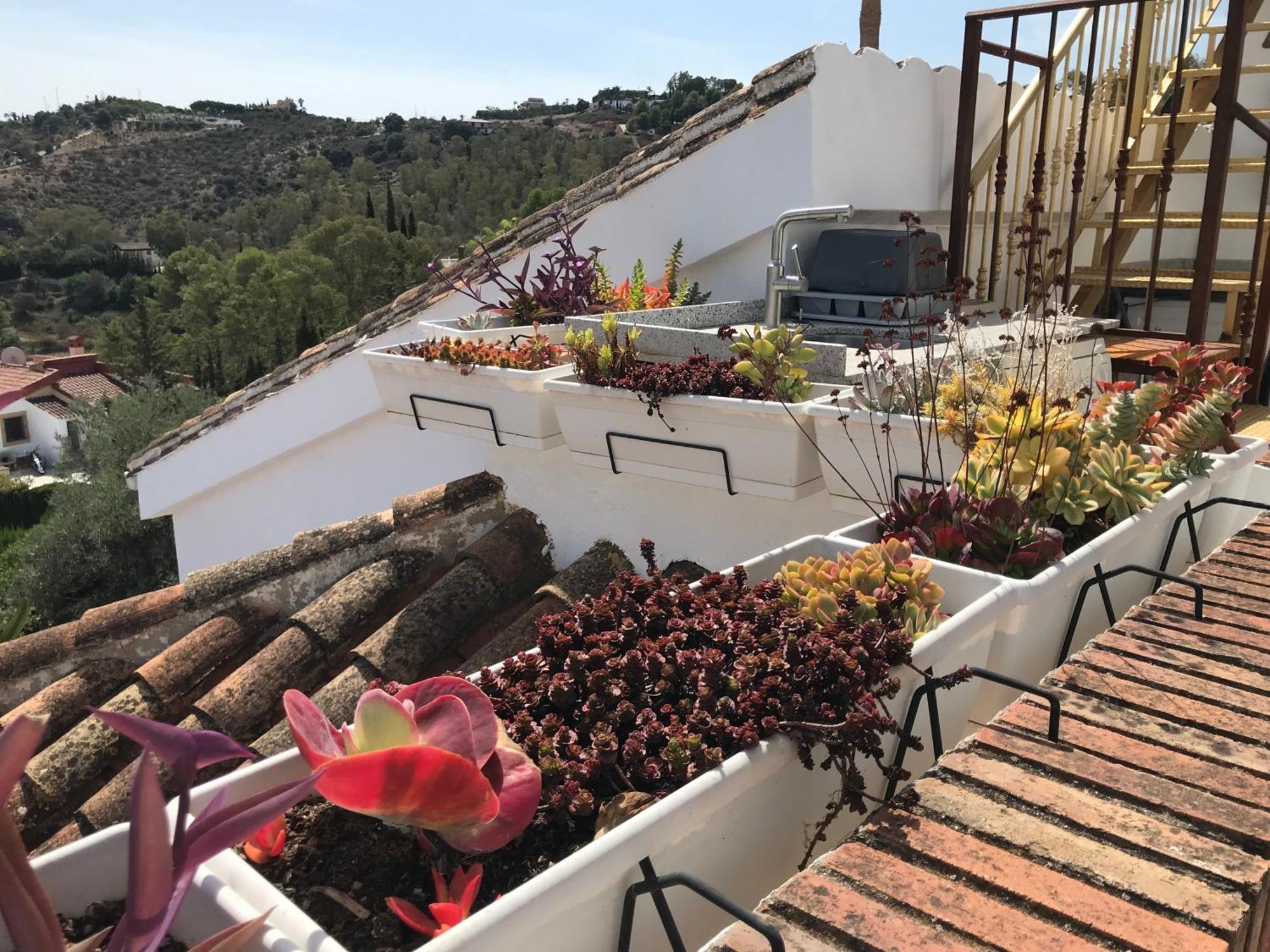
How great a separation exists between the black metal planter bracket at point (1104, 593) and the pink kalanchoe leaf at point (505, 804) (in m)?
1.16

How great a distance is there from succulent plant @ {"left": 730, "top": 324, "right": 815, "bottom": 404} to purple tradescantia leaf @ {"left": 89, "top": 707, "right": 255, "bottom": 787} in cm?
181

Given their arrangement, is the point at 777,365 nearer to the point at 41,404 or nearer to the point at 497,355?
the point at 497,355

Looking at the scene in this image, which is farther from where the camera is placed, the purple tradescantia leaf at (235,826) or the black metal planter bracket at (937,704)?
the black metal planter bracket at (937,704)

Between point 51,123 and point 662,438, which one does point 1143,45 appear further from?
point 51,123

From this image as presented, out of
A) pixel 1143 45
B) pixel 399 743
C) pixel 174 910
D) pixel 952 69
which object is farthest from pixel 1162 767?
pixel 1143 45

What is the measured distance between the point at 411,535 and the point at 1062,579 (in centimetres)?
245

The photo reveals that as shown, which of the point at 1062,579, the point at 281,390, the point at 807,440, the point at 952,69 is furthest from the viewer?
the point at 281,390

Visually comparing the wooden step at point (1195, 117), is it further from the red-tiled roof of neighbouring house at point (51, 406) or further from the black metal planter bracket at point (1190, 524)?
the red-tiled roof of neighbouring house at point (51, 406)

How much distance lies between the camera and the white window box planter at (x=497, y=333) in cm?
355

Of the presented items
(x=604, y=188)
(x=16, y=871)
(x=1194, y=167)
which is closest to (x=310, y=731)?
(x=16, y=871)

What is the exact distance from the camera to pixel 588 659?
4.35ft

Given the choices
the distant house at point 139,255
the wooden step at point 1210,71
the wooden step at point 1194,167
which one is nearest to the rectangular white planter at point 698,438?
the wooden step at point 1194,167

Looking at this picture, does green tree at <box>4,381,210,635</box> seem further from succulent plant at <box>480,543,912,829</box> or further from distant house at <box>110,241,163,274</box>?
distant house at <box>110,241,163,274</box>

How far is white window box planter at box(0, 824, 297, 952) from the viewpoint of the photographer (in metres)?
0.91
